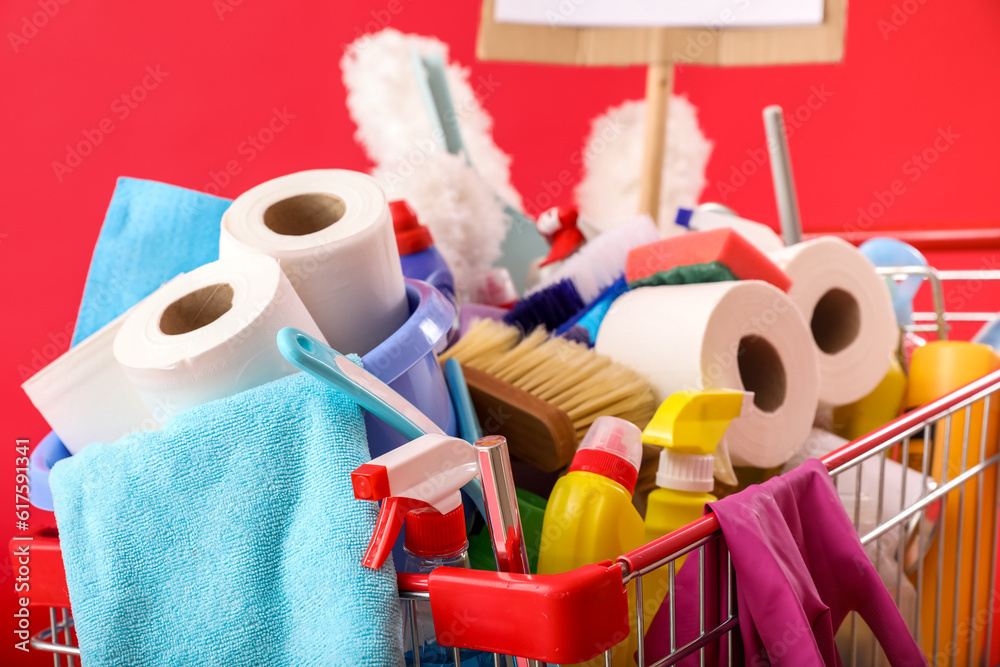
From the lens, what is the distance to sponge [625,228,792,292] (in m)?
0.68

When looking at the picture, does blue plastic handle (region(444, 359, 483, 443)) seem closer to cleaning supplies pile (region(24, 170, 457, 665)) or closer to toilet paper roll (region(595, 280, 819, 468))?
cleaning supplies pile (region(24, 170, 457, 665))

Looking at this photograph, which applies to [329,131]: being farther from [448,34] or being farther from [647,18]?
[647,18]

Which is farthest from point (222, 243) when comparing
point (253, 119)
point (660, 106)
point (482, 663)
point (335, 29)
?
point (335, 29)

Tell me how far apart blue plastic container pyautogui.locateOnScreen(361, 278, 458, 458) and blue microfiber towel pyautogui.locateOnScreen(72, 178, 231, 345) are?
203mm

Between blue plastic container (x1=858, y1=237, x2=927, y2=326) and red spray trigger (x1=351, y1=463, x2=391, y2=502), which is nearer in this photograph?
red spray trigger (x1=351, y1=463, x2=391, y2=502)

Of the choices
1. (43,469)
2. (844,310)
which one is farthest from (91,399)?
(844,310)

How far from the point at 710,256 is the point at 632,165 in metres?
0.63

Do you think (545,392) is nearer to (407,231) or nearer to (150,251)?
(407,231)

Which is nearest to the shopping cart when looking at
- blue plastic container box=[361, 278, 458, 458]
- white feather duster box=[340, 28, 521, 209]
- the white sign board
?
blue plastic container box=[361, 278, 458, 458]

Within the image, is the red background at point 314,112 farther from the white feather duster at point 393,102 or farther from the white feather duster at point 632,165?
the white feather duster at point 632,165

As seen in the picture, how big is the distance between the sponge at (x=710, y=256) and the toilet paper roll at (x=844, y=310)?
1.8 inches

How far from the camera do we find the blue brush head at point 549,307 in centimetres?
80

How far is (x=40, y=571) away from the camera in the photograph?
1.49ft

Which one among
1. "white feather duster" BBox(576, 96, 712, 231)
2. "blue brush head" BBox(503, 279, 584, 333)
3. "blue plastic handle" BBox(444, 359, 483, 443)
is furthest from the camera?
"white feather duster" BBox(576, 96, 712, 231)
